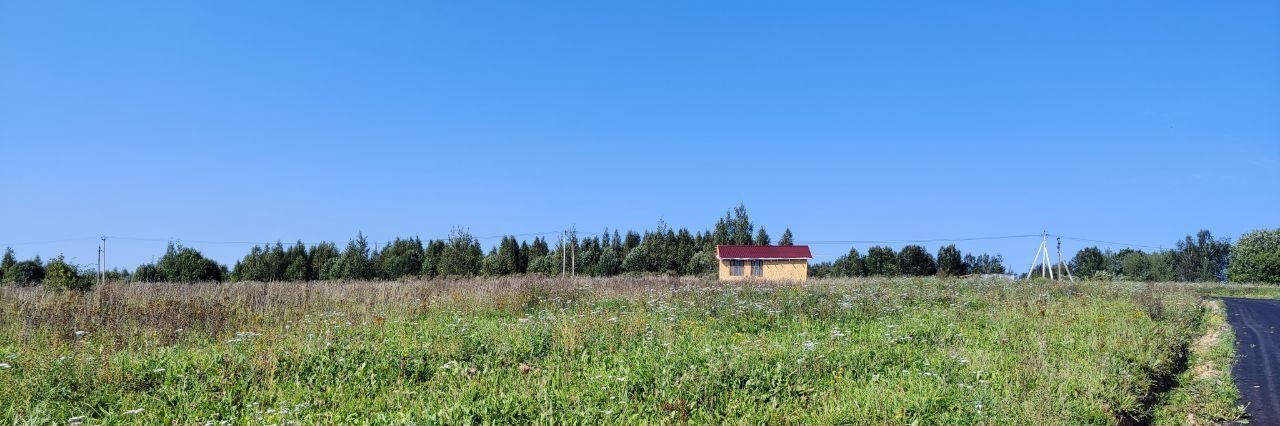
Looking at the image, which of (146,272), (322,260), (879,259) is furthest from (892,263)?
(146,272)

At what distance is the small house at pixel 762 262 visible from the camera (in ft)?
127

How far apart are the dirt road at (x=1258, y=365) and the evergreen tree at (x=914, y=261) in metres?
37.3

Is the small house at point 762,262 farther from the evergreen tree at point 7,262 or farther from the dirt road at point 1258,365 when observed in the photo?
the evergreen tree at point 7,262

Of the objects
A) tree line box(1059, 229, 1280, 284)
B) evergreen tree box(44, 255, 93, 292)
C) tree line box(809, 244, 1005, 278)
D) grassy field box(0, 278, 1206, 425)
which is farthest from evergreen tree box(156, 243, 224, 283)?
tree line box(1059, 229, 1280, 284)

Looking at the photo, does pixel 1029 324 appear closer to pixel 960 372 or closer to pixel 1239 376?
pixel 1239 376

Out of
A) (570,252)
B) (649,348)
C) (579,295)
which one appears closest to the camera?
(649,348)

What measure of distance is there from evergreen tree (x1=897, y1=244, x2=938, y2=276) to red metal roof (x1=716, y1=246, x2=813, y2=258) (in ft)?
62.2

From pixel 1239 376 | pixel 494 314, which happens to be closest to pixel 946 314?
pixel 1239 376

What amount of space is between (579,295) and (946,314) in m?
7.99

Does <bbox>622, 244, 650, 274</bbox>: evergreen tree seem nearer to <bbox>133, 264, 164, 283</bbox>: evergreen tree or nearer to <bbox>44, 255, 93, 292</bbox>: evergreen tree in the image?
<bbox>133, 264, 164, 283</bbox>: evergreen tree

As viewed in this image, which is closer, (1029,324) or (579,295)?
(1029,324)

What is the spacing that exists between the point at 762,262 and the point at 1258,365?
28.5 metres

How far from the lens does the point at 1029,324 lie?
1163 cm

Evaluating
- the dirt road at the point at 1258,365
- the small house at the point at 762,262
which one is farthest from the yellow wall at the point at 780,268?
the dirt road at the point at 1258,365
